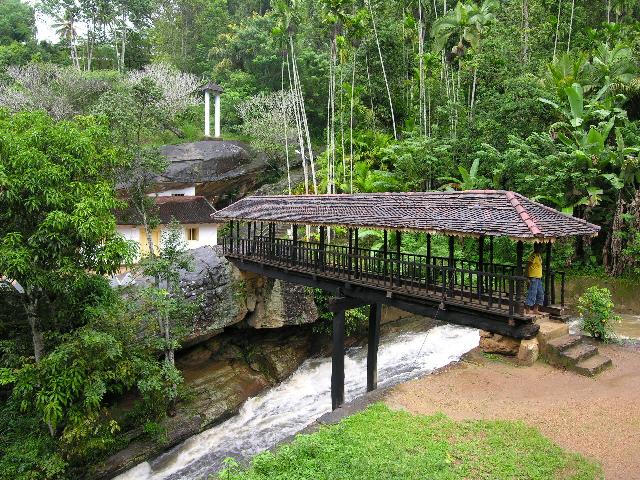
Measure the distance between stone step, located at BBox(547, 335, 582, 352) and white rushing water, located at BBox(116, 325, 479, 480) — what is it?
170 inches

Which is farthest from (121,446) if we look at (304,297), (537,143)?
(537,143)

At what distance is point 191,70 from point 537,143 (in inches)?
1152

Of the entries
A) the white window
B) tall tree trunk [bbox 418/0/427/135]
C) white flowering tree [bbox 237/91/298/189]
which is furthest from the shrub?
the white window

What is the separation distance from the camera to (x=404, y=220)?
1028 centimetres

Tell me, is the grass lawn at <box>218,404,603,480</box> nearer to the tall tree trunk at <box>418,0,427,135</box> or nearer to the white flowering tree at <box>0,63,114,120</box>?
the tall tree trunk at <box>418,0,427,135</box>

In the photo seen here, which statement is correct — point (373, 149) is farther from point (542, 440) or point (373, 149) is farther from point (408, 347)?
point (542, 440)

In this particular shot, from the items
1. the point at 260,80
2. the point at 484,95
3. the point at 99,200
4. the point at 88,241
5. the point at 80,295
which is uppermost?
the point at 260,80

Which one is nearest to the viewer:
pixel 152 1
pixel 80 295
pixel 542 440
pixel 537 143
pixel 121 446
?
pixel 542 440

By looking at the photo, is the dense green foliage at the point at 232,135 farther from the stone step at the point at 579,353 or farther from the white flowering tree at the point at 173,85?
the stone step at the point at 579,353

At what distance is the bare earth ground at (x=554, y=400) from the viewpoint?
7473 millimetres

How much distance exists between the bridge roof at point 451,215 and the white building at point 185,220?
34.9 feet

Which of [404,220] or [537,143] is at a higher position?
[537,143]

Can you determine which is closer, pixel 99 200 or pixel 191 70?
pixel 99 200

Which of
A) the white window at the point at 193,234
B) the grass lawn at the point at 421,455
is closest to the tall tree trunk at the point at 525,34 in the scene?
the white window at the point at 193,234
